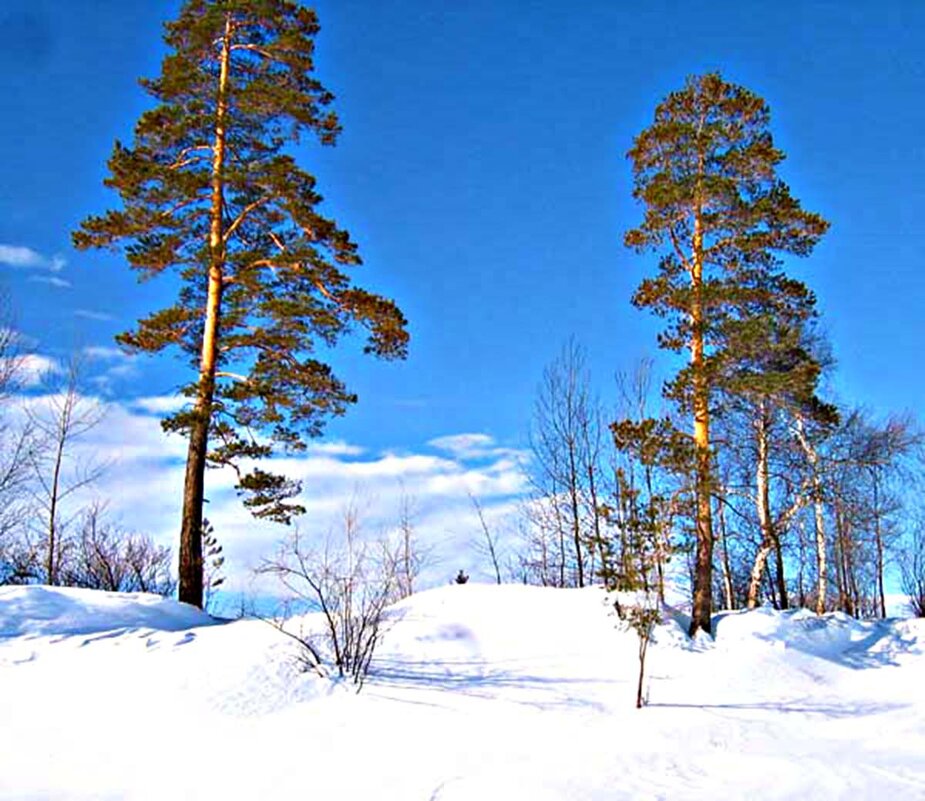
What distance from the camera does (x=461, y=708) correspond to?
8.79 m

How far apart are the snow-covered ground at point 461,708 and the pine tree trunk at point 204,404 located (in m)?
1.13

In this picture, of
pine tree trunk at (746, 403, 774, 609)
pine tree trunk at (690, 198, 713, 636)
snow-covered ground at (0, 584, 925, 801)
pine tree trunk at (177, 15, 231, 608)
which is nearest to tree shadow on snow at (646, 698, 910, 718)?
snow-covered ground at (0, 584, 925, 801)

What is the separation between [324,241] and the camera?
15141mm

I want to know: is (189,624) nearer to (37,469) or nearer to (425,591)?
(425,591)

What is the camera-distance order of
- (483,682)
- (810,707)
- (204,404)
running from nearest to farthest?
1. (483,682)
2. (810,707)
3. (204,404)

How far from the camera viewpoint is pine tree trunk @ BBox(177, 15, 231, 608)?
44.6 ft

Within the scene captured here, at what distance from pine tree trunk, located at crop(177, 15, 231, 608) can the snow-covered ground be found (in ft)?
3.71

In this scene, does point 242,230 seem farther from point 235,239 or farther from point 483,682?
point 483,682

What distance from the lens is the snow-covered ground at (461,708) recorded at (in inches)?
255

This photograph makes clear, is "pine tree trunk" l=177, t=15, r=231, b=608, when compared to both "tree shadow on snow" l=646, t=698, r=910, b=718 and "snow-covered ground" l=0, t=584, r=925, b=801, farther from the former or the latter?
"tree shadow on snow" l=646, t=698, r=910, b=718

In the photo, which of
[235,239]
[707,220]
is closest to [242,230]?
[235,239]

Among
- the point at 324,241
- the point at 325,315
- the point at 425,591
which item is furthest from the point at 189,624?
the point at 324,241

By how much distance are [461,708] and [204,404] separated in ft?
25.7

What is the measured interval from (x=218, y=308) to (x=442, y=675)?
846cm
